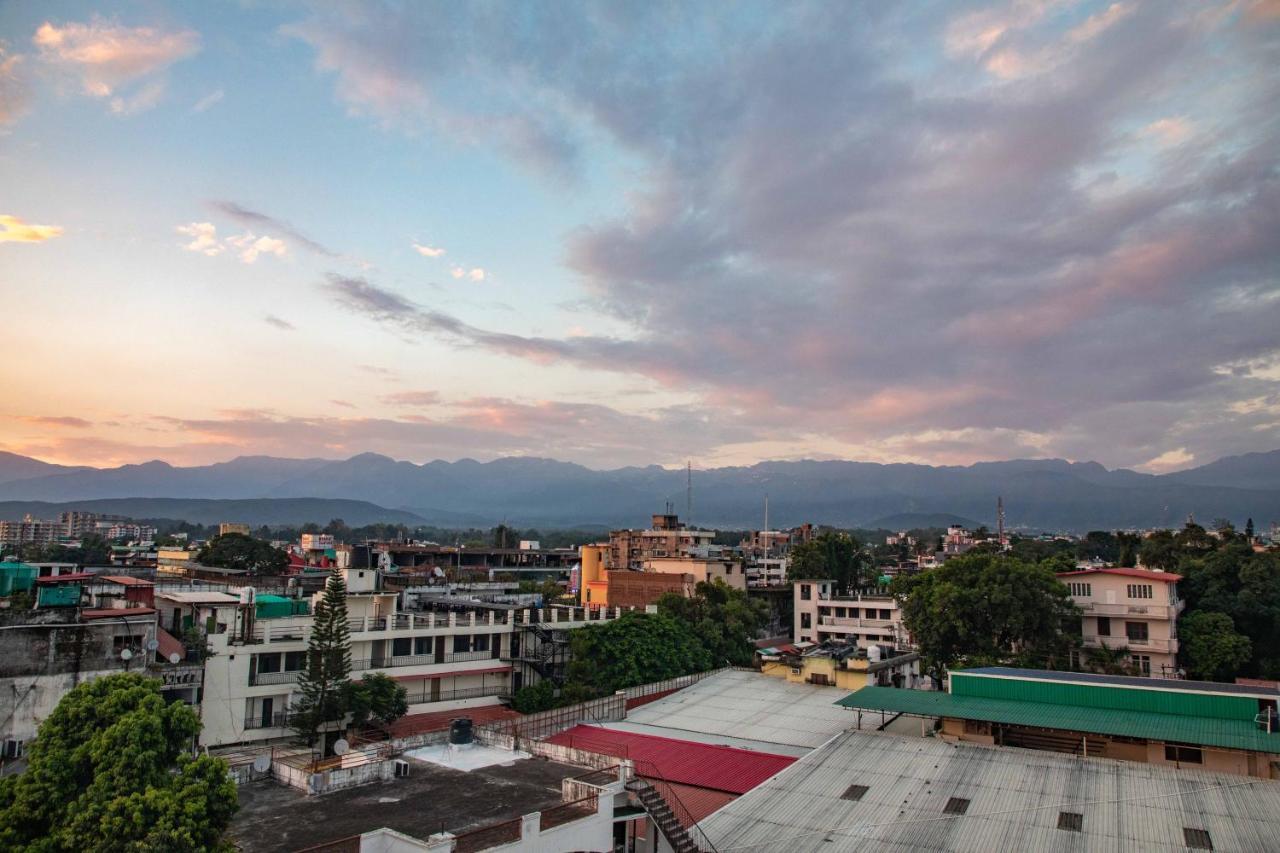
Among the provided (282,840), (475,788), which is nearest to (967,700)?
(475,788)

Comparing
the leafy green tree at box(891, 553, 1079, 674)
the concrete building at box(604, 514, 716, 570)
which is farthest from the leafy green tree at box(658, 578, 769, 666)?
the concrete building at box(604, 514, 716, 570)

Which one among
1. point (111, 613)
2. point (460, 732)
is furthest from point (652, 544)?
point (460, 732)

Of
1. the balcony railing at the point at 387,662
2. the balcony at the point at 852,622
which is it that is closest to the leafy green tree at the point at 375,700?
the balcony railing at the point at 387,662

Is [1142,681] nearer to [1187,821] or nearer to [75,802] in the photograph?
[1187,821]

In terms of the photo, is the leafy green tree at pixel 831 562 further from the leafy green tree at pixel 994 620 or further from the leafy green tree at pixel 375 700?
the leafy green tree at pixel 375 700

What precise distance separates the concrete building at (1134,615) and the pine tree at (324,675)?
36.8m

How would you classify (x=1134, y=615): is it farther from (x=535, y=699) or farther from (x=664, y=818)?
(x=664, y=818)

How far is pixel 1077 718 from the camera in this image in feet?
67.1

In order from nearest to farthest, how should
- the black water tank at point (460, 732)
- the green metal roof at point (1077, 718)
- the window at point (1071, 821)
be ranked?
the window at point (1071, 821) → the green metal roof at point (1077, 718) → the black water tank at point (460, 732)

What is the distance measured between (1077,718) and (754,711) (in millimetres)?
9906

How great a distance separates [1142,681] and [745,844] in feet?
44.2

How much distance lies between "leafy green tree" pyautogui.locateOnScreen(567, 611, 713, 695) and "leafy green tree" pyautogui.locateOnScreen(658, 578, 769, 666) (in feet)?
10.5

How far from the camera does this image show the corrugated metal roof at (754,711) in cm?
2416

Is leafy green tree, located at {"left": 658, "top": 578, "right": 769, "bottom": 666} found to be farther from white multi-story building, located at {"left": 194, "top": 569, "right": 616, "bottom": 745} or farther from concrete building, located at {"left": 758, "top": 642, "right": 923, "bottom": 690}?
white multi-story building, located at {"left": 194, "top": 569, "right": 616, "bottom": 745}
